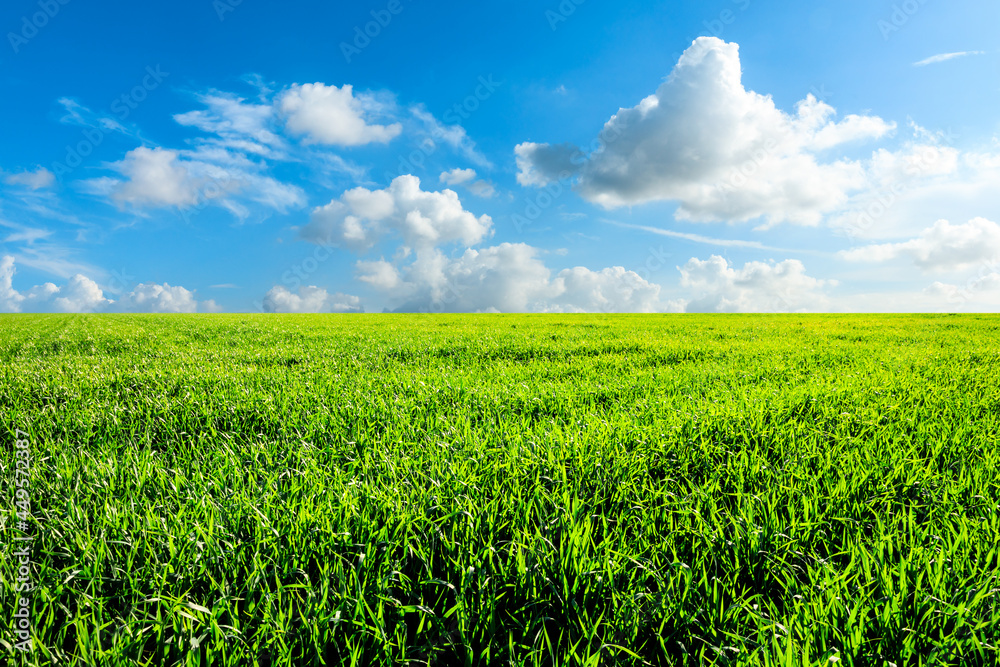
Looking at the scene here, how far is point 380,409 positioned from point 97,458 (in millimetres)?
2196

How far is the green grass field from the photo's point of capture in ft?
5.86

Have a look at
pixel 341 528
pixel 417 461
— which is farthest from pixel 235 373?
pixel 341 528

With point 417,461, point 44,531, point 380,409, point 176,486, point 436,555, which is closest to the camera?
point 436,555

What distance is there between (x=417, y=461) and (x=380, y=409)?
1554 millimetres

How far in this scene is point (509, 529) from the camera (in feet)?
8.14

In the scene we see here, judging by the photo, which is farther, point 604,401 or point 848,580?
point 604,401

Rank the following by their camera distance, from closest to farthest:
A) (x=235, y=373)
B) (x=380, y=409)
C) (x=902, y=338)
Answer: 1. (x=380, y=409)
2. (x=235, y=373)
3. (x=902, y=338)

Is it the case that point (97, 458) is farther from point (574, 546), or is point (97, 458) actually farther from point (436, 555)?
point (574, 546)

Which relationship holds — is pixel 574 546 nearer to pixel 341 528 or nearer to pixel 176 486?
pixel 341 528

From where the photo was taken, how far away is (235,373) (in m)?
6.93

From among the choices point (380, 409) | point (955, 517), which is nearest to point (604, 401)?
point (380, 409)

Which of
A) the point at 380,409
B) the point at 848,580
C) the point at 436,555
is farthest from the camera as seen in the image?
the point at 380,409

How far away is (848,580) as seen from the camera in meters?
2.11

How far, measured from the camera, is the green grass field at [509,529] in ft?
5.86
